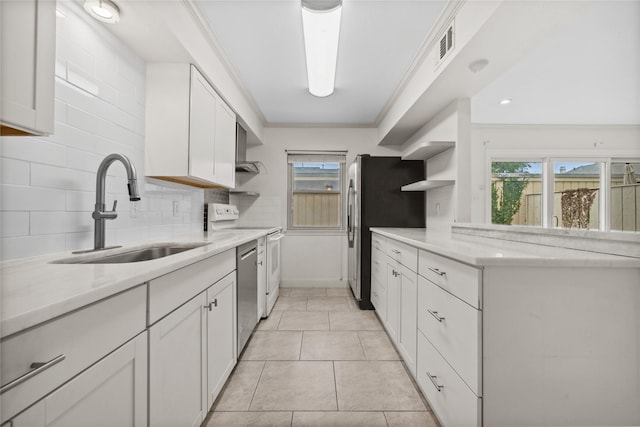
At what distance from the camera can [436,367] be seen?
4.87 ft

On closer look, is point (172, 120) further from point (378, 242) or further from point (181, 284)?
point (378, 242)

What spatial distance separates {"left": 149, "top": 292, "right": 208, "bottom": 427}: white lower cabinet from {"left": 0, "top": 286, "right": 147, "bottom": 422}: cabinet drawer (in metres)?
0.19

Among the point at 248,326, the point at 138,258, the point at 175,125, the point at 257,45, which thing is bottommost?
the point at 248,326

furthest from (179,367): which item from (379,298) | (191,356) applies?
(379,298)

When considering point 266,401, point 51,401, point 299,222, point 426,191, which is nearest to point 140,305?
point 51,401

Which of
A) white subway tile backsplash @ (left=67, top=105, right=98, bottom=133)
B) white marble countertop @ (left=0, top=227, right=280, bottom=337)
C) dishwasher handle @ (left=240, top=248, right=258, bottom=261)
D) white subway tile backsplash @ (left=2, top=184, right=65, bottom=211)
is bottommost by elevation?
dishwasher handle @ (left=240, top=248, right=258, bottom=261)

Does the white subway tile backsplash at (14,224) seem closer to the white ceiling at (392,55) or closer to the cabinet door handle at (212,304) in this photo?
the cabinet door handle at (212,304)

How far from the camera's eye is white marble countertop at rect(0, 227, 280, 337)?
532 mm

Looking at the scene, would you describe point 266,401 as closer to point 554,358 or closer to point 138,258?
point 138,258

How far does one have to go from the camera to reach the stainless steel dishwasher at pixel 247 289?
6.83 feet

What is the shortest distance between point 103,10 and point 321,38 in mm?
1306

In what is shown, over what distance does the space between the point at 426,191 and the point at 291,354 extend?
96.9 inches

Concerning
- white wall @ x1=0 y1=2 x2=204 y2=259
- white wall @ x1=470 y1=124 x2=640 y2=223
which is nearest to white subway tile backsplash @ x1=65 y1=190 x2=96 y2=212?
white wall @ x1=0 y1=2 x2=204 y2=259

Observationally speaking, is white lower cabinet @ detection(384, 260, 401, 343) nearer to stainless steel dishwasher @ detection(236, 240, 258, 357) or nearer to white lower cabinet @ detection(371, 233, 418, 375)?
white lower cabinet @ detection(371, 233, 418, 375)
